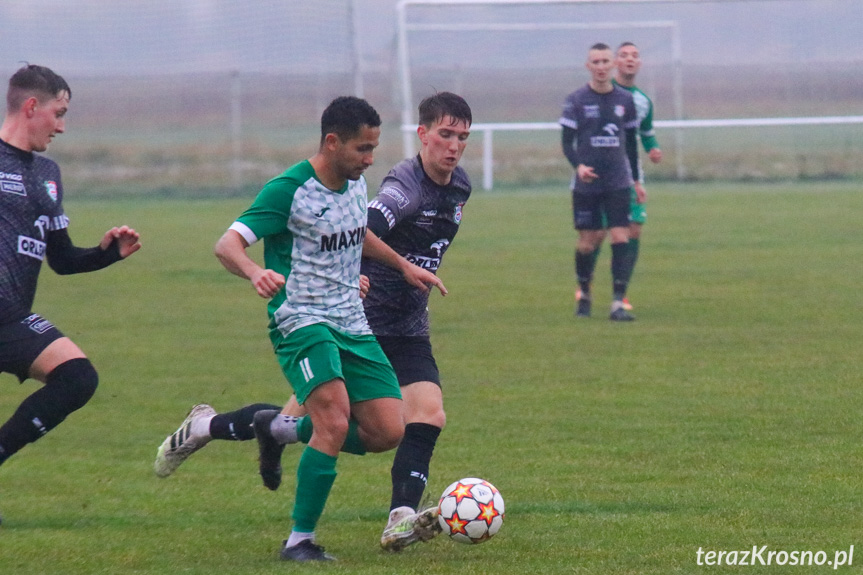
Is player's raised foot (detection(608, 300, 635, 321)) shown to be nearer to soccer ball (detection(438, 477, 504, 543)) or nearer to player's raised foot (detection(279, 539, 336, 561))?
soccer ball (detection(438, 477, 504, 543))

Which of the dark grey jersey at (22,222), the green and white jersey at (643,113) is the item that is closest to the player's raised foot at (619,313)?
the green and white jersey at (643,113)

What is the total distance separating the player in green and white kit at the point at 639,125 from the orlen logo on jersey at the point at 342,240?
22.3 ft

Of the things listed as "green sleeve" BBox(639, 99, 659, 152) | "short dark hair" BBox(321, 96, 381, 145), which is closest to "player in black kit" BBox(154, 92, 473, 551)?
"short dark hair" BBox(321, 96, 381, 145)

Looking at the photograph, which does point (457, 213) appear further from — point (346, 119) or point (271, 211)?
point (271, 211)

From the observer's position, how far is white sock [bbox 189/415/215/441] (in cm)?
555

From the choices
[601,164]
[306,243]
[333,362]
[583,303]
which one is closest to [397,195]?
[306,243]

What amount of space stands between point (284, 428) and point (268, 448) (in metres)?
0.18

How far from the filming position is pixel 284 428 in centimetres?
518

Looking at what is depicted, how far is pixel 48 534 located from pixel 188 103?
3235cm

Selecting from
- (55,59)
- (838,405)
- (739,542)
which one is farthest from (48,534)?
(55,59)

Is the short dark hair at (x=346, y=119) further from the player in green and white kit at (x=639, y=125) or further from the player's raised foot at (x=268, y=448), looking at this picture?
the player in green and white kit at (x=639, y=125)

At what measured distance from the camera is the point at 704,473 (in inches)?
237

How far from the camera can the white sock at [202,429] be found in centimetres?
555

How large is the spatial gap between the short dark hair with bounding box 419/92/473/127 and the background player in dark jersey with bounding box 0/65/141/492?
1.33 m
